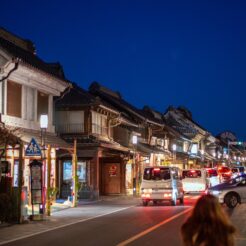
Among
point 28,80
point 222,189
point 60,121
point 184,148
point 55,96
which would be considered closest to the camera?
point 222,189

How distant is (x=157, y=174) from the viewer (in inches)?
1219

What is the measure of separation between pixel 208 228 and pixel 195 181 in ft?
121

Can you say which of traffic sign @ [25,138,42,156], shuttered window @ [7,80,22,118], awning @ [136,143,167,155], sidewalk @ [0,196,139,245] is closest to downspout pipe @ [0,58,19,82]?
shuttered window @ [7,80,22,118]

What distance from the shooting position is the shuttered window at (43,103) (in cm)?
3169

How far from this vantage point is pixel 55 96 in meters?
34.2

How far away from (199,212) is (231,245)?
448 mm

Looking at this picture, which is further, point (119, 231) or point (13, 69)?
point (13, 69)

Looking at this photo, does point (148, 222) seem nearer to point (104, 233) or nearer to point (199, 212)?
point (104, 233)

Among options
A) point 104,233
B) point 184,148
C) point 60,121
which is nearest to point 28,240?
point 104,233

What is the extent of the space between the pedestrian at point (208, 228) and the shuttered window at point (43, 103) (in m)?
26.9

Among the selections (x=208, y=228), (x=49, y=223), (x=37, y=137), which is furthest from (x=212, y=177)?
(x=208, y=228)

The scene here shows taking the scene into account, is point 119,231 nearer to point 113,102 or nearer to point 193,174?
point 193,174

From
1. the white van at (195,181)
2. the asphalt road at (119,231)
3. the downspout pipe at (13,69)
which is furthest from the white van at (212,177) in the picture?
the downspout pipe at (13,69)

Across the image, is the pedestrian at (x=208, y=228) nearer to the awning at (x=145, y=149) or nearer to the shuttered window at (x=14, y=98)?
the shuttered window at (x=14, y=98)
